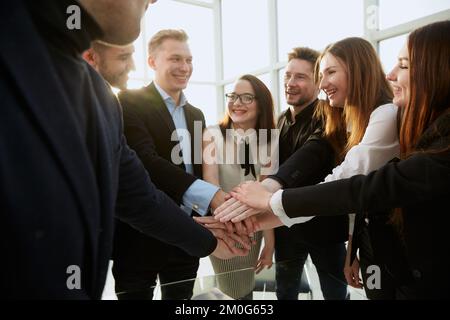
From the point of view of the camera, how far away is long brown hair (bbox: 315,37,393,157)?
1.37 metres

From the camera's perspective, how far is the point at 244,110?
2.04 m

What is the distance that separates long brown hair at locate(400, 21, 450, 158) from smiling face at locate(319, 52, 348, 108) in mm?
496

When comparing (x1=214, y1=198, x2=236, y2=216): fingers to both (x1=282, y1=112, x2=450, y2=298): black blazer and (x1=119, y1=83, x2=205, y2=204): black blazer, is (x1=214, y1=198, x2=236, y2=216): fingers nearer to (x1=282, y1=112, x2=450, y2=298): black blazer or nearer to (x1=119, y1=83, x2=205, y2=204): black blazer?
(x1=119, y1=83, x2=205, y2=204): black blazer

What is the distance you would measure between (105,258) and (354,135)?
1.14m

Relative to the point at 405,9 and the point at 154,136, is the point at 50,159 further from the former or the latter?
the point at 405,9

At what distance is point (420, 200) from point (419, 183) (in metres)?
0.06

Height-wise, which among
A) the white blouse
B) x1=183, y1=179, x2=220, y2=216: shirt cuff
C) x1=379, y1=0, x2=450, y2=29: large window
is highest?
x1=379, y1=0, x2=450, y2=29: large window

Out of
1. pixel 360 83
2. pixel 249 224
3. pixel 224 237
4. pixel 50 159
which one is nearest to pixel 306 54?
pixel 360 83

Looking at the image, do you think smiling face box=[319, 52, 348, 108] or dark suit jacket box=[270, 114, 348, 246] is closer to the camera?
smiling face box=[319, 52, 348, 108]

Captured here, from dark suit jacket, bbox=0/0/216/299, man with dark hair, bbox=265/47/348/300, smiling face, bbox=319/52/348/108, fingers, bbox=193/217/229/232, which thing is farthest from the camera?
man with dark hair, bbox=265/47/348/300

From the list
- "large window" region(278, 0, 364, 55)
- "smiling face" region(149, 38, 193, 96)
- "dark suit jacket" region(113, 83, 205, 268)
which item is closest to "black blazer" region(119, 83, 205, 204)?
"dark suit jacket" region(113, 83, 205, 268)

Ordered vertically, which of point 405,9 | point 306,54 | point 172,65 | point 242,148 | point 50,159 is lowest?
point 50,159

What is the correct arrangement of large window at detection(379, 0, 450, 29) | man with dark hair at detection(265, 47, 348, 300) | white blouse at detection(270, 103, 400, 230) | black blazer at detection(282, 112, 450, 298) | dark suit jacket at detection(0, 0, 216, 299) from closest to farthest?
dark suit jacket at detection(0, 0, 216, 299), black blazer at detection(282, 112, 450, 298), white blouse at detection(270, 103, 400, 230), man with dark hair at detection(265, 47, 348, 300), large window at detection(379, 0, 450, 29)

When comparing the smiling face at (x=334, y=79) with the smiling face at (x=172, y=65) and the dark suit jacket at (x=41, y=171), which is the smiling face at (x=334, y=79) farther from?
the dark suit jacket at (x=41, y=171)
